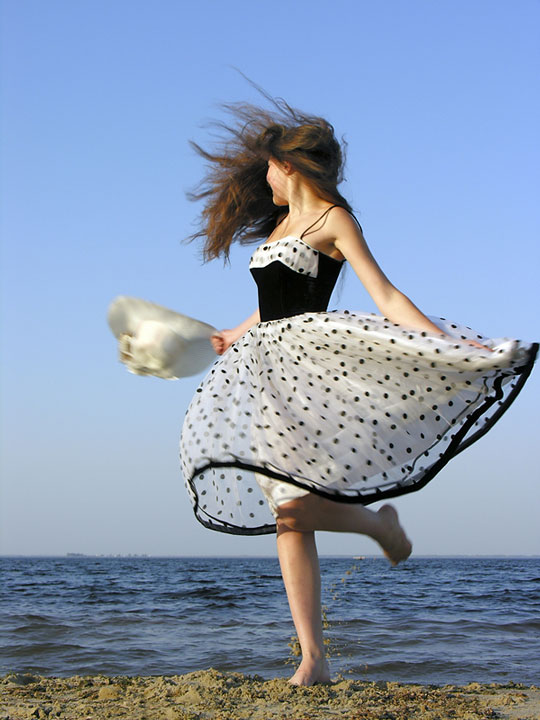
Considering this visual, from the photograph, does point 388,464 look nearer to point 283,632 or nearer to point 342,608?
point 283,632

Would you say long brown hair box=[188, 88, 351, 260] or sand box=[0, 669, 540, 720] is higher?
long brown hair box=[188, 88, 351, 260]

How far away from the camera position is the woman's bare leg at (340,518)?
2824mm

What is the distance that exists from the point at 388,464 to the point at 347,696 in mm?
972

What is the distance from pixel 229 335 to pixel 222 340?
1.8 inches

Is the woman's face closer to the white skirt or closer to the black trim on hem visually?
the white skirt

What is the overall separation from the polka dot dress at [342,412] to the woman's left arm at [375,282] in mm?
53

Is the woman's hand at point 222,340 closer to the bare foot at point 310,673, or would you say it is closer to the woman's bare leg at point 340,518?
the woman's bare leg at point 340,518

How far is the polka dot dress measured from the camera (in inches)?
106

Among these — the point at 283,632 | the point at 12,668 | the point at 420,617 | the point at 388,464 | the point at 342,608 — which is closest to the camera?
the point at 388,464

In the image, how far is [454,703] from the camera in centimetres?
288

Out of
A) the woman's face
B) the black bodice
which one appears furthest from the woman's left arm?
the woman's face

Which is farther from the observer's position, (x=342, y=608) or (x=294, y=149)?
(x=342, y=608)

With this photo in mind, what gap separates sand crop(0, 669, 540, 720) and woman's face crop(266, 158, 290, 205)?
7.24ft

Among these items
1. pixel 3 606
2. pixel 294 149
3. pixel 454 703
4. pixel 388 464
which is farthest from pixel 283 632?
pixel 3 606
